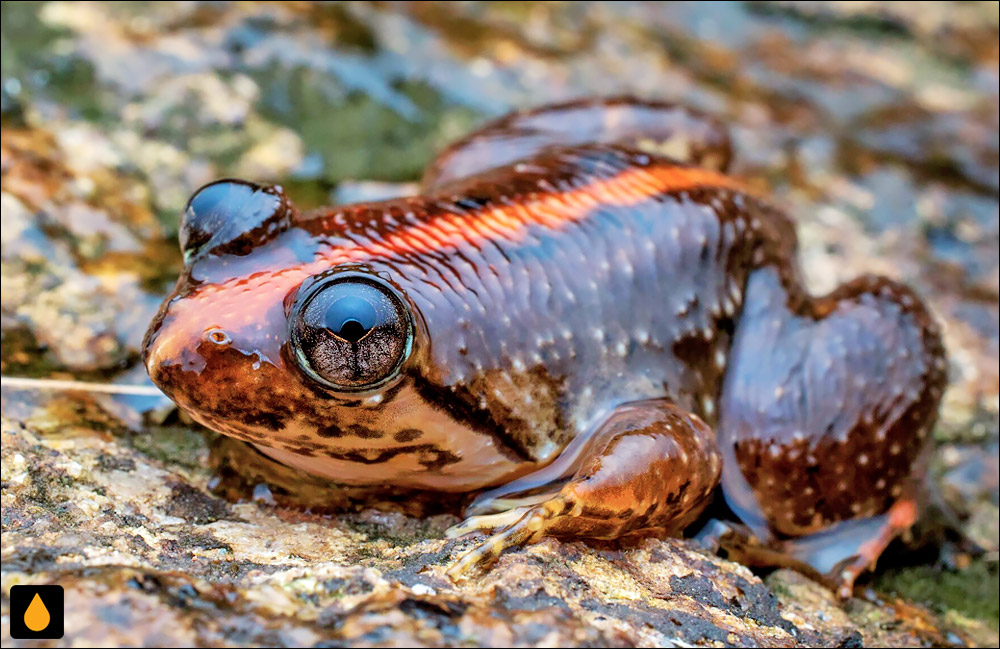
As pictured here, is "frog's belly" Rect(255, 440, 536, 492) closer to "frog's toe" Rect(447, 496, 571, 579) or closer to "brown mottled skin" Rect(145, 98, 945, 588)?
"brown mottled skin" Rect(145, 98, 945, 588)

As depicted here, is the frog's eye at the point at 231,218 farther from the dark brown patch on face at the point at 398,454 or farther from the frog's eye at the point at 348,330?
the dark brown patch on face at the point at 398,454

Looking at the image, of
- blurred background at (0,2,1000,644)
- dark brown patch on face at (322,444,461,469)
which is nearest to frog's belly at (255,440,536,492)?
dark brown patch on face at (322,444,461,469)

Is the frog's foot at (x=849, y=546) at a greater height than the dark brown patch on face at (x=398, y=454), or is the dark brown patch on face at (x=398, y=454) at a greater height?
the dark brown patch on face at (x=398, y=454)

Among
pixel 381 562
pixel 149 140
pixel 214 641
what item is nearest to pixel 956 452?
pixel 381 562

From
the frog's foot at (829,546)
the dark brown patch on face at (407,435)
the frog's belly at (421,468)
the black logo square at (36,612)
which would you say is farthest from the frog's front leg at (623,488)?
the black logo square at (36,612)

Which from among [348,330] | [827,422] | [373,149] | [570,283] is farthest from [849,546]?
[373,149]

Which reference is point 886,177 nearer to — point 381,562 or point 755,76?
point 755,76
